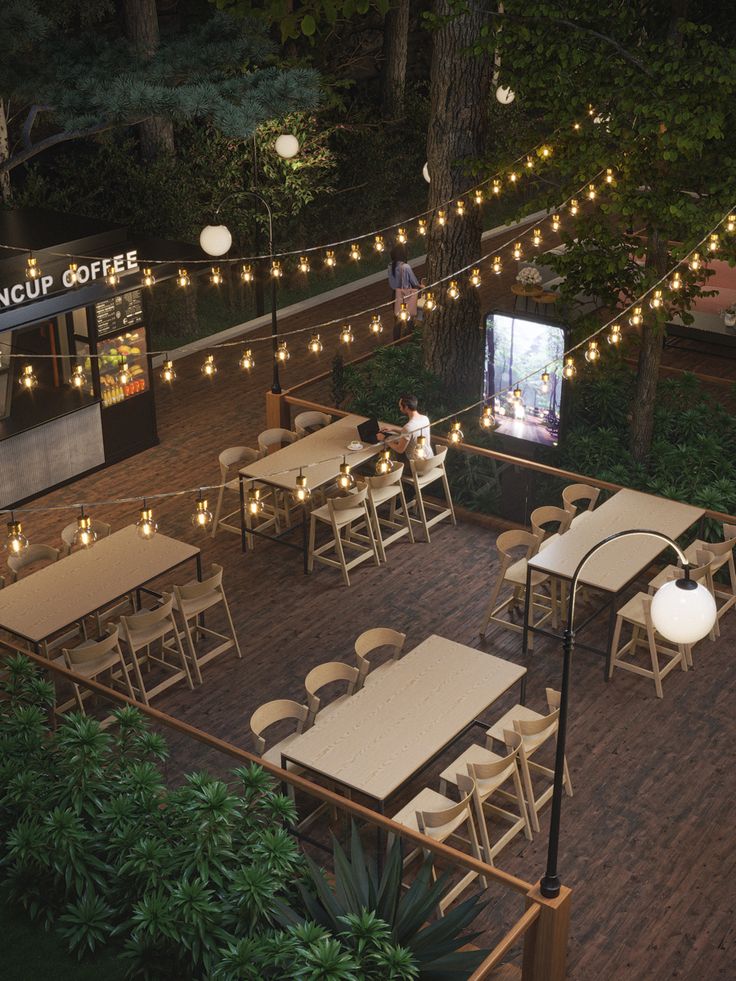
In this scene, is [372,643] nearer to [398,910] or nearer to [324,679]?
[324,679]

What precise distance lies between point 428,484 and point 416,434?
81 centimetres

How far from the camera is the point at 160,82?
1304cm

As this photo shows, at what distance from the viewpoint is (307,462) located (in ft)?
35.8

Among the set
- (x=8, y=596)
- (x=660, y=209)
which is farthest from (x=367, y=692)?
(x=660, y=209)

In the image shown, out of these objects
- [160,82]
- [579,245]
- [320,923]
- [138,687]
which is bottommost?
[138,687]

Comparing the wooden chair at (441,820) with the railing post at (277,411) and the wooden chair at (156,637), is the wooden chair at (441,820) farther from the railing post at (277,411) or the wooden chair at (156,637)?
the railing post at (277,411)

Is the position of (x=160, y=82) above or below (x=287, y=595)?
above

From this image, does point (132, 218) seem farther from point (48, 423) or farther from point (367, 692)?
point (367, 692)

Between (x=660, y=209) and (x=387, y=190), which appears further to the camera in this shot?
(x=387, y=190)

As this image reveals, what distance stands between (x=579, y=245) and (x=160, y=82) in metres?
4.71

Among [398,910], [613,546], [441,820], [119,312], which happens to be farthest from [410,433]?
[398,910]

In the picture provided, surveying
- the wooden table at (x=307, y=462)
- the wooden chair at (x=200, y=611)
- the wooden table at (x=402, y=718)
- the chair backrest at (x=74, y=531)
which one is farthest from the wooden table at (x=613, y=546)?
the chair backrest at (x=74, y=531)

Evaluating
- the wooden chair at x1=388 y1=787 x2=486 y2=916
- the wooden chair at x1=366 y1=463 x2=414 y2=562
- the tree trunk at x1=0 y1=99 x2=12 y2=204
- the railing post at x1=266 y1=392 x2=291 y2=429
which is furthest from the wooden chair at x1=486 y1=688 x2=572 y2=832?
the tree trunk at x1=0 y1=99 x2=12 y2=204

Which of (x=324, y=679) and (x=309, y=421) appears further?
(x=309, y=421)
